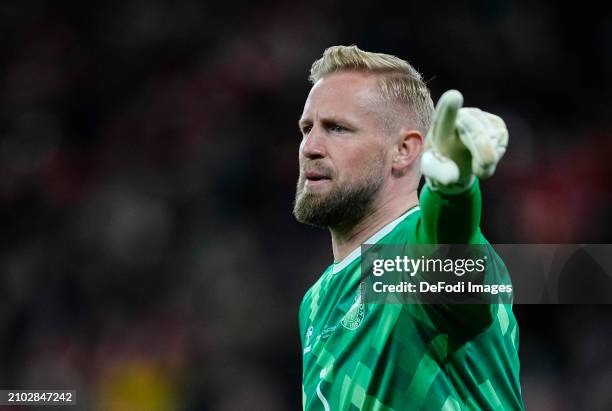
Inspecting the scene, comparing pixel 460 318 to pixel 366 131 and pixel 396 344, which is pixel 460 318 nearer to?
pixel 396 344

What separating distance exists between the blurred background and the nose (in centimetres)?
368

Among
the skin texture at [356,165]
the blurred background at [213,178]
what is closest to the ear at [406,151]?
the skin texture at [356,165]

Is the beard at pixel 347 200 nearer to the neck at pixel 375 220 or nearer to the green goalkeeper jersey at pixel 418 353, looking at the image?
the neck at pixel 375 220

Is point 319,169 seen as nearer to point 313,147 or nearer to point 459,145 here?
point 313,147

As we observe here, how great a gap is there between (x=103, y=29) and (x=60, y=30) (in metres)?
0.41

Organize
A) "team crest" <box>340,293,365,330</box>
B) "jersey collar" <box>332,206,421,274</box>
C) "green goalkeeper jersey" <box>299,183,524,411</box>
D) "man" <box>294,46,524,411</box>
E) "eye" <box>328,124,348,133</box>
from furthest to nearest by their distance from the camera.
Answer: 1. "eye" <box>328,124,348,133</box>
2. "jersey collar" <box>332,206,421,274</box>
3. "team crest" <box>340,293,365,330</box>
4. "green goalkeeper jersey" <box>299,183,524,411</box>
5. "man" <box>294,46,524,411</box>

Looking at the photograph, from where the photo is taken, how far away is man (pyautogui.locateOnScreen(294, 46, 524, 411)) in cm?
235

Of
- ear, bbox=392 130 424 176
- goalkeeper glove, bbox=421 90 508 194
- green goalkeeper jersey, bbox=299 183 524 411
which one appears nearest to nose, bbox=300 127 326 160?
ear, bbox=392 130 424 176

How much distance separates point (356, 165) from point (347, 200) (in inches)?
5.4

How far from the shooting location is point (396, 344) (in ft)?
9.12

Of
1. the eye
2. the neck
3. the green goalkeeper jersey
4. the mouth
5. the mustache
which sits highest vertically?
the eye

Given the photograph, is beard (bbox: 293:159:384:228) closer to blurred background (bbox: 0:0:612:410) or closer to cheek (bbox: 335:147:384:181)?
cheek (bbox: 335:147:384:181)

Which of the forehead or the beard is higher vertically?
the forehead

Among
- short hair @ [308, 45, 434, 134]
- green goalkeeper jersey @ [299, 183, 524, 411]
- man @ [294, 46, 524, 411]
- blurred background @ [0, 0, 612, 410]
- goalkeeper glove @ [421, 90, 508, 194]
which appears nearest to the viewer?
goalkeeper glove @ [421, 90, 508, 194]
